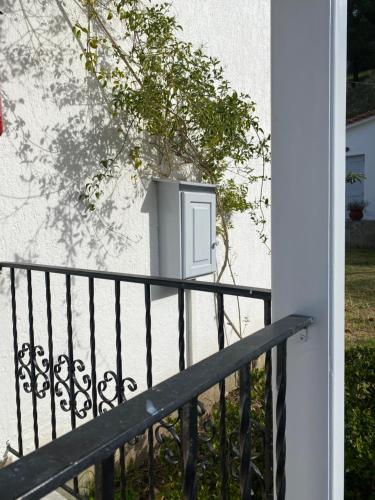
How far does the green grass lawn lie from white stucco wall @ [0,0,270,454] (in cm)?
210

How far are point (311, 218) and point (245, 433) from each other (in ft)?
1.86

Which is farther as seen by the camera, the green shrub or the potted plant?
the potted plant

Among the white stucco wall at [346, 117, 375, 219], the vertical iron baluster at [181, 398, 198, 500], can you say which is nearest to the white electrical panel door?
the vertical iron baluster at [181, 398, 198, 500]

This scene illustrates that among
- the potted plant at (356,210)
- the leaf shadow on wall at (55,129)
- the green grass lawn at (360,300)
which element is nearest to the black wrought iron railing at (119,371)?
the leaf shadow on wall at (55,129)

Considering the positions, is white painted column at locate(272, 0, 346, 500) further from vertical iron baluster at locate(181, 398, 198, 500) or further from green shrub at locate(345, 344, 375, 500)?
green shrub at locate(345, 344, 375, 500)

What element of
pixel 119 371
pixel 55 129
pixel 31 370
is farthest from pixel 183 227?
pixel 119 371

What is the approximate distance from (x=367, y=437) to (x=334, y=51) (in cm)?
200

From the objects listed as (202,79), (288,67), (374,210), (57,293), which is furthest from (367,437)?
(374,210)

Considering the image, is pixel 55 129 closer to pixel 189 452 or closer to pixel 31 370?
pixel 31 370

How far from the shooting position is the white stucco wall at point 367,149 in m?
13.1

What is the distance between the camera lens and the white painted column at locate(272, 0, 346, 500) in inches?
50.1

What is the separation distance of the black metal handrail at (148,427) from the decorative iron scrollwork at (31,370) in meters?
1.35

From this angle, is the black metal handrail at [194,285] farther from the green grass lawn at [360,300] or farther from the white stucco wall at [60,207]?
the green grass lawn at [360,300]

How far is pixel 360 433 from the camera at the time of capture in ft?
8.39
